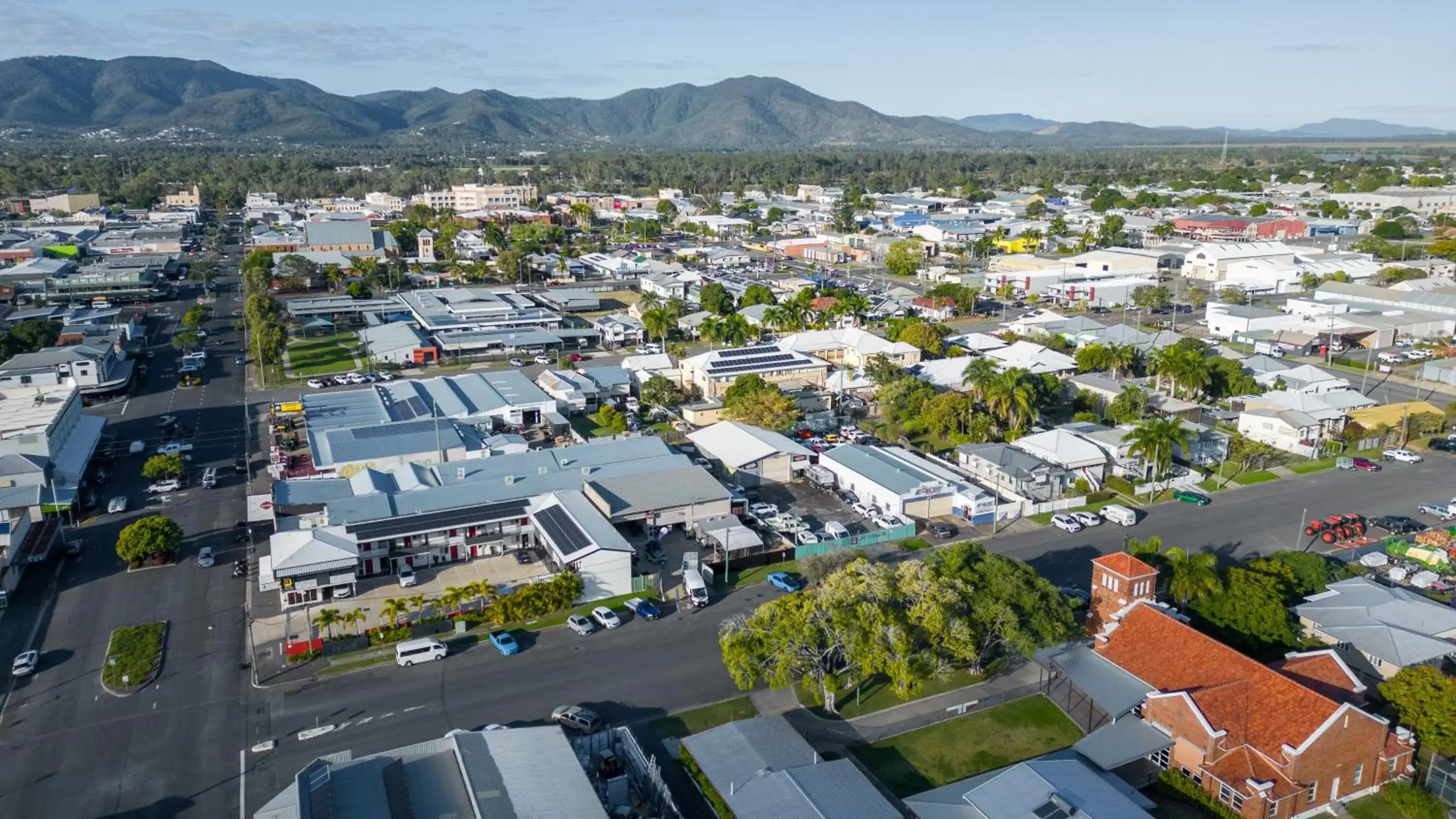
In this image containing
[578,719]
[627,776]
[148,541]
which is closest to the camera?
[627,776]

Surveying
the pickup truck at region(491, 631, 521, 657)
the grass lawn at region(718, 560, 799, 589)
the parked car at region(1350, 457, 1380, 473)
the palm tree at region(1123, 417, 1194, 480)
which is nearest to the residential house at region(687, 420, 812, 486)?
the grass lawn at region(718, 560, 799, 589)

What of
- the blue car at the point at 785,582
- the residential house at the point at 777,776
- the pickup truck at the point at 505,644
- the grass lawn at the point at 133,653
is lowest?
the blue car at the point at 785,582

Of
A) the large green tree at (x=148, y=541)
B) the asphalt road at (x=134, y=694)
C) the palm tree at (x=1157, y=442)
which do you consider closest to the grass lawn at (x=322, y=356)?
the asphalt road at (x=134, y=694)

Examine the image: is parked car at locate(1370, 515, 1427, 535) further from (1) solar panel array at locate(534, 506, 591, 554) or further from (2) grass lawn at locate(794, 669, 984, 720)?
(1) solar panel array at locate(534, 506, 591, 554)

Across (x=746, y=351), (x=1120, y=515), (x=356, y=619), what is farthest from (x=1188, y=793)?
(x=746, y=351)

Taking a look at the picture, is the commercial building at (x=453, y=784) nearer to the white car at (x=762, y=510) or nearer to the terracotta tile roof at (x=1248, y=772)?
the terracotta tile roof at (x=1248, y=772)

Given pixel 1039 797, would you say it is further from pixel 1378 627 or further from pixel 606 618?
pixel 606 618
